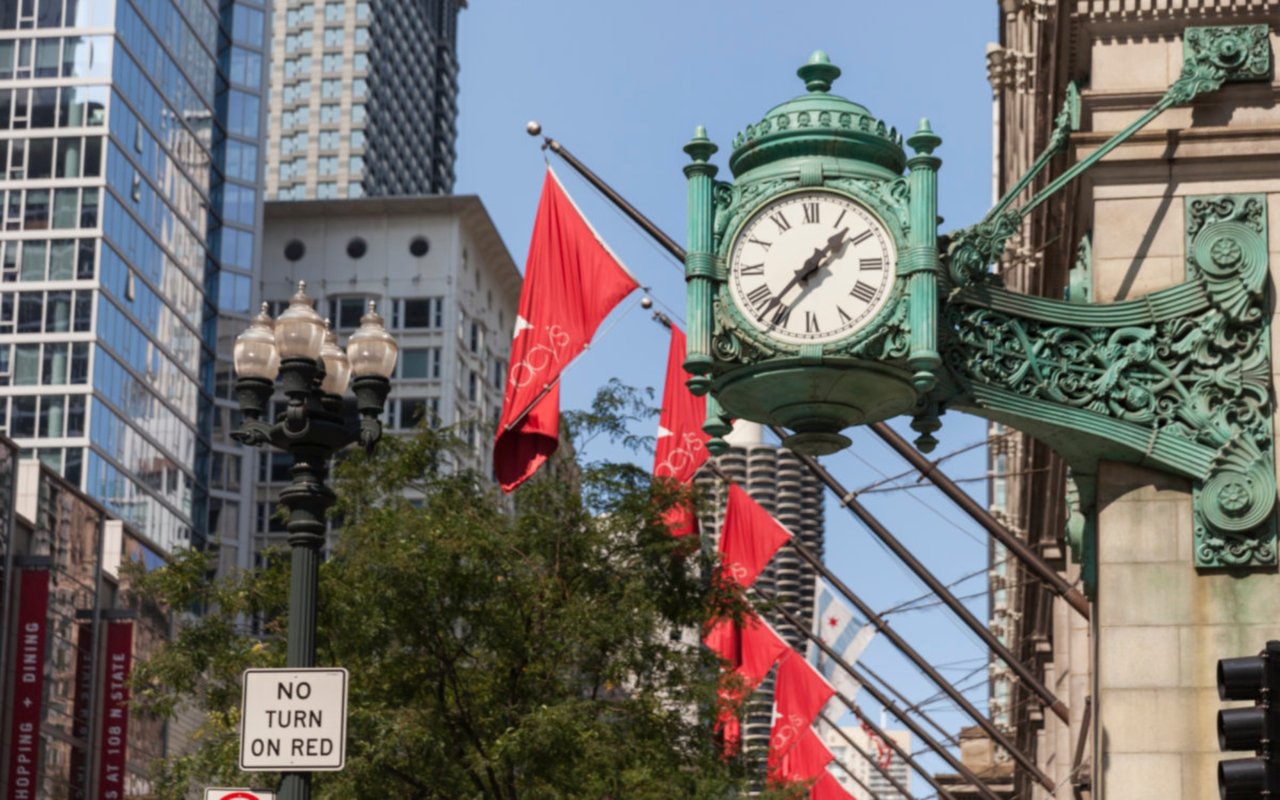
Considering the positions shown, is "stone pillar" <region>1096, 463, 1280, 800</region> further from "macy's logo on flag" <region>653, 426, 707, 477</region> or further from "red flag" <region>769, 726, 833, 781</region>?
"red flag" <region>769, 726, 833, 781</region>

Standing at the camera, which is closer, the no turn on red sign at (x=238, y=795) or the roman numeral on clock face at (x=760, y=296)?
the roman numeral on clock face at (x=760, y=296)

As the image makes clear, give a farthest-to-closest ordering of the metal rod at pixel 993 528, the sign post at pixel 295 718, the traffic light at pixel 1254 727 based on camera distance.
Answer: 1. the metal rod at pixel 993 528
2. the sign post at pixel 295 718
3. the traffic light at pixel 1254 727

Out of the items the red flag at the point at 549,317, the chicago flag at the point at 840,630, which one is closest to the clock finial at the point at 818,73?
the red flag at the point at 549,317

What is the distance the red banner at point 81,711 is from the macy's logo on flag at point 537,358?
217 ft

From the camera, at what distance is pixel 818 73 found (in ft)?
45.7

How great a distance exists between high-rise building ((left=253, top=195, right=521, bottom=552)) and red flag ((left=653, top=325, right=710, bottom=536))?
126625mm

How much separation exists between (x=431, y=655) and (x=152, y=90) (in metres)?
102

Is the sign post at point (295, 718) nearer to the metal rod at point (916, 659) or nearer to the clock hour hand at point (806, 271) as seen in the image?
the clock hour hand at point (806, 271)

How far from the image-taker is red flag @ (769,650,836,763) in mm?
42000

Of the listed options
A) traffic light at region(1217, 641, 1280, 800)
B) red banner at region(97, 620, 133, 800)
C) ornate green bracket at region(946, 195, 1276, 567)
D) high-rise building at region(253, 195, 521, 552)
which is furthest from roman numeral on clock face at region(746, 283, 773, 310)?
high-rise building at region(253, 195, 521, 552)

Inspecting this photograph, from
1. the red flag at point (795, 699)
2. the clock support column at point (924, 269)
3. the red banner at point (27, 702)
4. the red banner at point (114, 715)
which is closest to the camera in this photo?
the clock support column at point (924, 269)

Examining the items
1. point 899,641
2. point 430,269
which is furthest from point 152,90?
point 899,641

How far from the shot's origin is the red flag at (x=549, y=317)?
75.8 feet

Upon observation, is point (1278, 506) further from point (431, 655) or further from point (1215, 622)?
point (431, 655)
